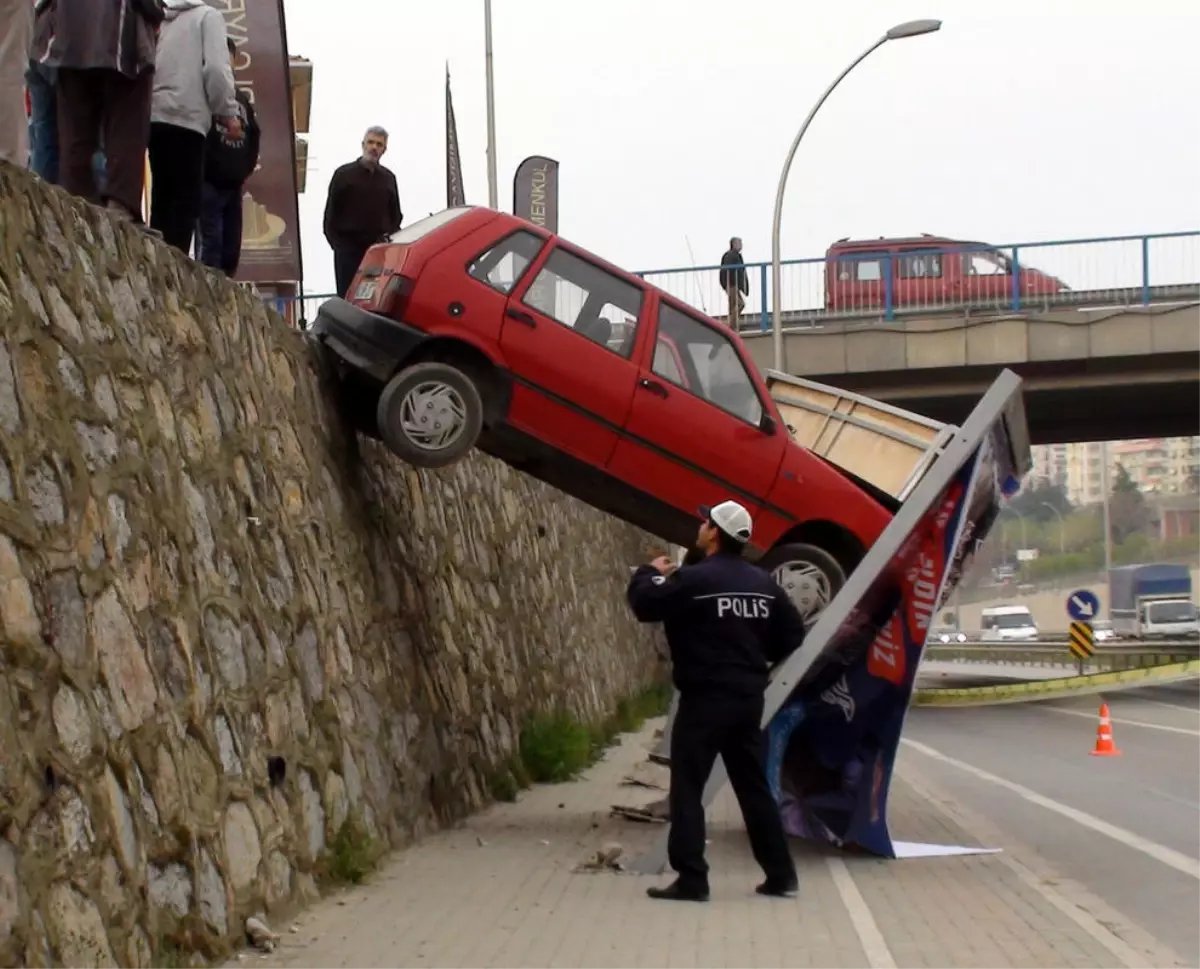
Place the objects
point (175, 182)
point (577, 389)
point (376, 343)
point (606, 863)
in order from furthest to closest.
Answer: point (577, 389), point (376, 343), point (175, 182), point (606, 863)

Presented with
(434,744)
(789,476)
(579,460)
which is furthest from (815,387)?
(434,744)

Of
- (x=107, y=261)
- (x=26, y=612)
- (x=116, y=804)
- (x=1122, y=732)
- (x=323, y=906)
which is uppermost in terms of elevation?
(x=107, y=261)

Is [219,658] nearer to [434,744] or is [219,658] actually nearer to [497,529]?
[434,744]

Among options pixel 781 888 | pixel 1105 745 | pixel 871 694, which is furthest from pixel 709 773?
pixel 1105 745

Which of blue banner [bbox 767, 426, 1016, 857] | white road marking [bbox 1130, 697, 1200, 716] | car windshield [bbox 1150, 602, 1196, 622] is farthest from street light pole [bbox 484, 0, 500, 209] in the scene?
car windshield [bbox 1150, 602, 1196, 622]

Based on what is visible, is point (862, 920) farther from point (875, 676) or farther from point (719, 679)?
point (875, 676)

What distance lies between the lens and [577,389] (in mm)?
12227

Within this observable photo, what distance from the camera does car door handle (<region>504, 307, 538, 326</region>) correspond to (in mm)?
12080

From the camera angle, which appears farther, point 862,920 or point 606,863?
point 606,863

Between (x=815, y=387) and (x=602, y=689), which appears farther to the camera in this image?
(x=602, y=689)

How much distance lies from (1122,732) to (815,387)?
39.0 feet

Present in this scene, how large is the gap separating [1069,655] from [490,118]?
30.5 metres

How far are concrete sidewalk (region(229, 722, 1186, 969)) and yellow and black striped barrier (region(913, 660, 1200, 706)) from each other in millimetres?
23486

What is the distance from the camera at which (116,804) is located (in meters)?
6.63
